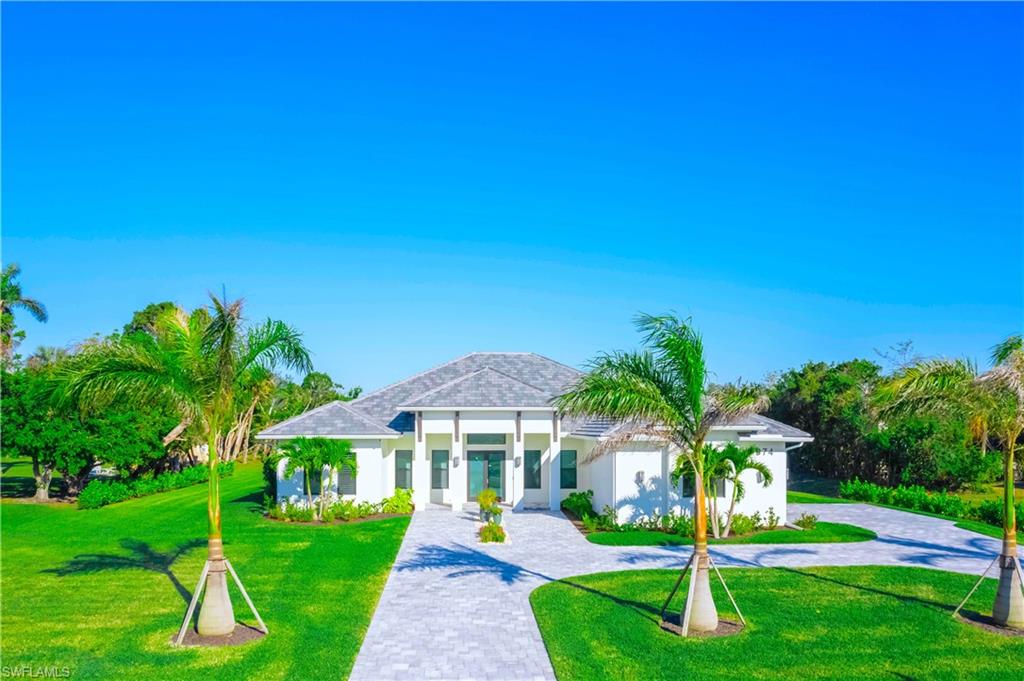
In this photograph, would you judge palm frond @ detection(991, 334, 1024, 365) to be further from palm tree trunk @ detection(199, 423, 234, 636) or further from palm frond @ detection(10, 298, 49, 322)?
palm frond @ detection(10, 298, 49, 322)

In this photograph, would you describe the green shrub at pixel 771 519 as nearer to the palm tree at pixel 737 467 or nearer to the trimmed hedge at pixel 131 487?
the palm tree at pixel 737 467

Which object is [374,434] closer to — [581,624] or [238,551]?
[238,551]

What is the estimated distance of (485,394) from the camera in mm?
26156

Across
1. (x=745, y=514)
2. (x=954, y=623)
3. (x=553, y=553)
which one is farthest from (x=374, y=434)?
(x=954, y=623)

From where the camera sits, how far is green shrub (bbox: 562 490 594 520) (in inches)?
965

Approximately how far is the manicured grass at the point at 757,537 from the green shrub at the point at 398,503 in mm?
7284

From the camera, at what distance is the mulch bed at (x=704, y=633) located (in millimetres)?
11938

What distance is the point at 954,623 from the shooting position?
12602 millimetres

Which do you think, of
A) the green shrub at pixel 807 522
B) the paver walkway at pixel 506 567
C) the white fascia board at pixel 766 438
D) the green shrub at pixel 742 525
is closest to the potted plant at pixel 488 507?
the paver walkway at pixel 506 567

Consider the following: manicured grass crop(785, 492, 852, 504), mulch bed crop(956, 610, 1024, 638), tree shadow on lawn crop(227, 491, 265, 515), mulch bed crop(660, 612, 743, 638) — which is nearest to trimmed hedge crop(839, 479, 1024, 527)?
manicured grass crop(785, 492, 852, 504)

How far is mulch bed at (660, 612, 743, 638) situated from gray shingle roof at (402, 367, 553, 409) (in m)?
12.3

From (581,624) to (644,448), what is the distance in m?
10.6

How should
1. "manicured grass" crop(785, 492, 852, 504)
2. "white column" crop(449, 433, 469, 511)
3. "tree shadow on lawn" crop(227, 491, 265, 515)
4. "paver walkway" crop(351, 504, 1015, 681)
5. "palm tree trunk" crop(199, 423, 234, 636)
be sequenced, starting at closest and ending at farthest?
"paver walkway" crop(351, 504, 1015, 681)
"palm tree trunk" crop(199, 423, 234, 636)
"white column" crop(449, 433, 469, 511)
"tree shadow on lawn" crop(227, 491, 265, 515)
"manicured grass" crop(785, 492, 852, 504)

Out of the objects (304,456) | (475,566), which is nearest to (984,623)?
(475,566)
